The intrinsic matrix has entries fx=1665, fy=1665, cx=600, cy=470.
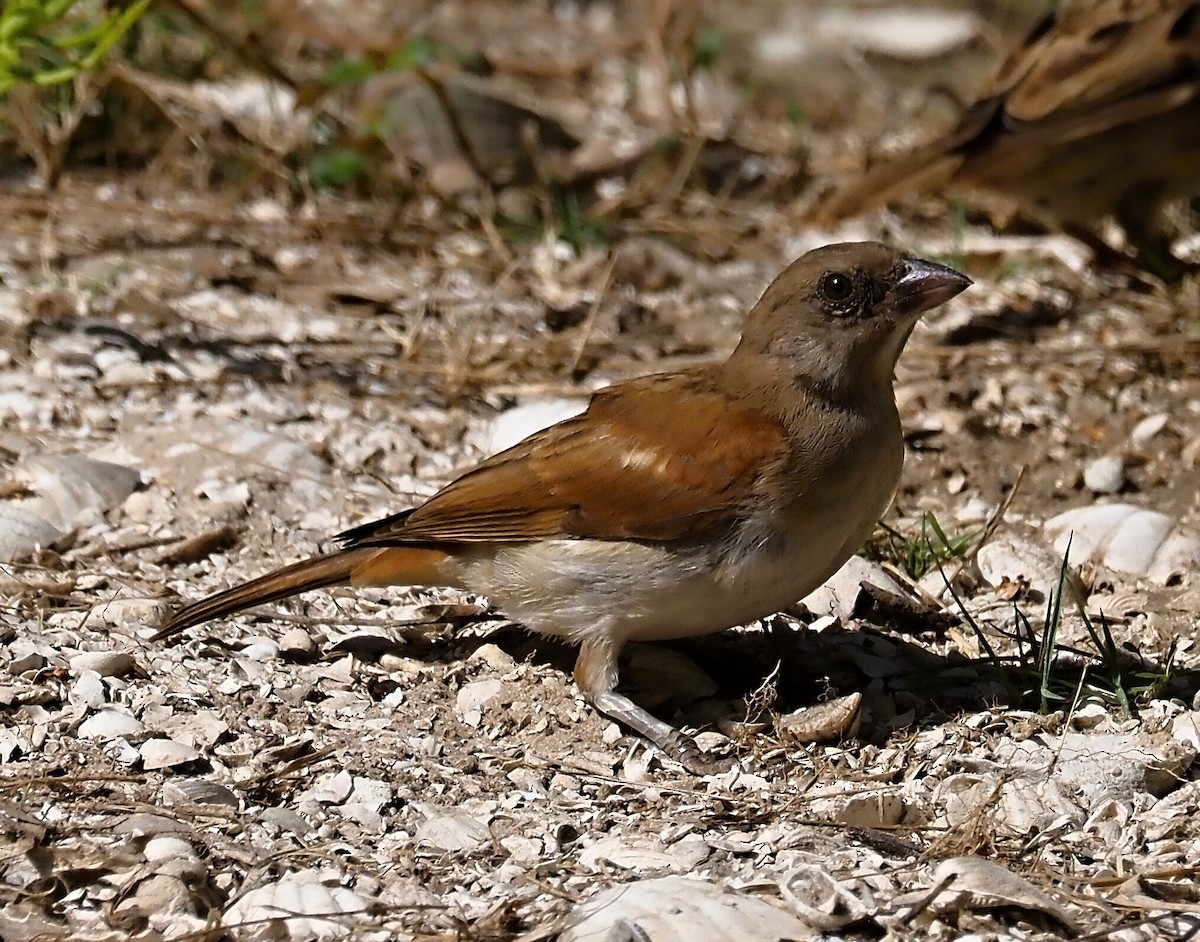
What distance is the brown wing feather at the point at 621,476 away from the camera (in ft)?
12.0

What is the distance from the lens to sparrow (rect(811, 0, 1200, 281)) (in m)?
6.47

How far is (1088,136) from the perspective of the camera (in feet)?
21.7

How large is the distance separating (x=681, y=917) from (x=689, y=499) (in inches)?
42.4

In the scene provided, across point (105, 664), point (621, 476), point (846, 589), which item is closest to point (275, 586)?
point (105, 664)

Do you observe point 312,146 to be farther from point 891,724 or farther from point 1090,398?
point 891,724

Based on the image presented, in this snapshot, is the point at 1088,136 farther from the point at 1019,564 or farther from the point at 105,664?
the point at 105,664

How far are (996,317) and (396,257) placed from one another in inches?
91.3

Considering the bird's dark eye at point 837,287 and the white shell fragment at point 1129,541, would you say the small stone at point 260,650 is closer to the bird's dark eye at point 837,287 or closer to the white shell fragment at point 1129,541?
the bird's dark eye at point 837,287

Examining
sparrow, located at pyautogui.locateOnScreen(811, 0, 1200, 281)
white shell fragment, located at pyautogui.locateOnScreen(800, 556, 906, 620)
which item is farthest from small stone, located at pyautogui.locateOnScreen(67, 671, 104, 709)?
sparrow, located at pyautogui.locateOnScreen(811, 0, 1200, 281)

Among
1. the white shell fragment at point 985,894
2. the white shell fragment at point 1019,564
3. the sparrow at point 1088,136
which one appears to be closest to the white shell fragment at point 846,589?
the white shell fragment at point 1019,564

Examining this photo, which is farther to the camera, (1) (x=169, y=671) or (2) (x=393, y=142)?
(2) (x=393, y=142)

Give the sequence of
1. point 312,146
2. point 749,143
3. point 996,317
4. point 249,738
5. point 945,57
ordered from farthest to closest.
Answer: point 945,57
point 749,143
point 312,146
point 996,317
point 249,738

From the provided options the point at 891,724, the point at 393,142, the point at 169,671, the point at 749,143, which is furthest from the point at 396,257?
the point at 891,724

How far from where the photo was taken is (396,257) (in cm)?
652
